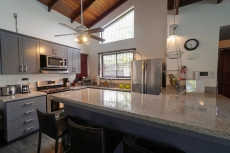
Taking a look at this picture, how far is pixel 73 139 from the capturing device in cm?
105

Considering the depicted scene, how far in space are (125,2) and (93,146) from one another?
4271 millimetres

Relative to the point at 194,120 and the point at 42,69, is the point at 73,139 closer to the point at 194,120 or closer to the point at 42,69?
the point at 194,120

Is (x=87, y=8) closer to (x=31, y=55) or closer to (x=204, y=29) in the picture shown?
(x=31, y=55)

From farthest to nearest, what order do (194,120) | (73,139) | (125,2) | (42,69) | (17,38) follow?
(125,2) → (42,69) → (17,38) → (73,139) → (194,120)

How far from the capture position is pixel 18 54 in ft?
7.92

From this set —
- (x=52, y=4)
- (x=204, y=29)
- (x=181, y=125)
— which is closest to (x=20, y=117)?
(x=181, y=125)

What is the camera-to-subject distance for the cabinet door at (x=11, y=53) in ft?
7.22

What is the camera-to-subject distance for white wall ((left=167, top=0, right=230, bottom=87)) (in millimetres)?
1950

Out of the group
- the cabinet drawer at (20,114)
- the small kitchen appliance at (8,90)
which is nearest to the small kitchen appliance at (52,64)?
the small kitchen appliance at (8,90)

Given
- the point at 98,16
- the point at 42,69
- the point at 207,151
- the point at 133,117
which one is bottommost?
the point at 207,151

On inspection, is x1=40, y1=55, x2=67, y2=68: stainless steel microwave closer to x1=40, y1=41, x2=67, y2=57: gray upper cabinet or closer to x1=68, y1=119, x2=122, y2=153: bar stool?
x1=40, y1=41, x2=67, y2=57: gray upper cabinet

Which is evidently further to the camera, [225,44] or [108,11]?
[108,11]

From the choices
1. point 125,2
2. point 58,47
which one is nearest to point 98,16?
point 125,2

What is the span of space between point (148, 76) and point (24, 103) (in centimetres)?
289
